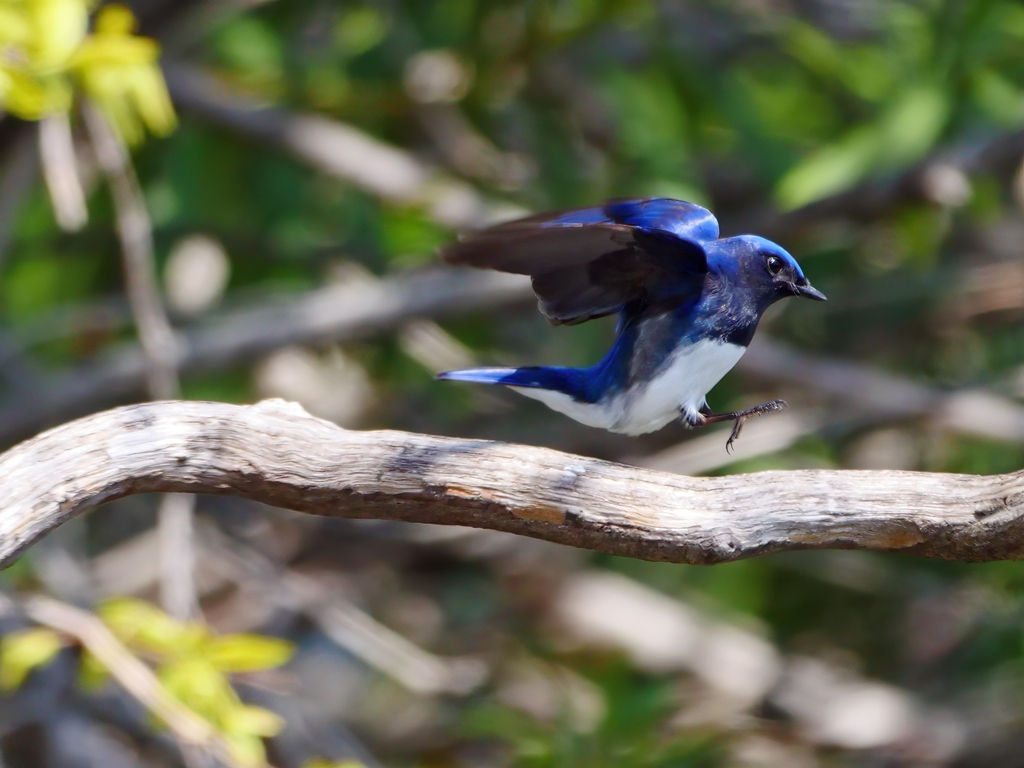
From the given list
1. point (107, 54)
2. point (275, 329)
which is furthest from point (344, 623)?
point (107, 54)

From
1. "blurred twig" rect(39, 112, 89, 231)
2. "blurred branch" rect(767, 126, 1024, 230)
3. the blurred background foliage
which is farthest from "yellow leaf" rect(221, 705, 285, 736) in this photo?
"blurred branch" rect(767, 126, 1024, 230)

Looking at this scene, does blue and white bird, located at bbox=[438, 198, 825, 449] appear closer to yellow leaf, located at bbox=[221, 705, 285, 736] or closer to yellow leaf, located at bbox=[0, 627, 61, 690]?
yellow leaf, located at bbox=[221, 705, 285, 736]

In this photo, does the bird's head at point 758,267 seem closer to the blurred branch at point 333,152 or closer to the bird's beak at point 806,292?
the bird's beak at point 806,292

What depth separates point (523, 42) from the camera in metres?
5.75

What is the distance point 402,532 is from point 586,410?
399cm

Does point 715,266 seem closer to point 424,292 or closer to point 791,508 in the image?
point 791,508

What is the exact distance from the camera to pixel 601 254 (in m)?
3.16

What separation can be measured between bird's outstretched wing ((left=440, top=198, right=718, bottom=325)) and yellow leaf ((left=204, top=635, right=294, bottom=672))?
3.44ft

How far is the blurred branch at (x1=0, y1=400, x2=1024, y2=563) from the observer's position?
7.82ft

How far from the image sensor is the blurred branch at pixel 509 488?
238 centimetres

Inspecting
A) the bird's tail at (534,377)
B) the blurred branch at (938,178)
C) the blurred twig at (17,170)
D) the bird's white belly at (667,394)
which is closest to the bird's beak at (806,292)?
the bird's white belly at (667,394)

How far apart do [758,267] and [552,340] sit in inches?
134

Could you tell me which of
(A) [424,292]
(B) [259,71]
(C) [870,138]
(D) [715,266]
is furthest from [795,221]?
(D) [715,266]

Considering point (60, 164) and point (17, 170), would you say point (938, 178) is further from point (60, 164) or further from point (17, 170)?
point (17, 170)
